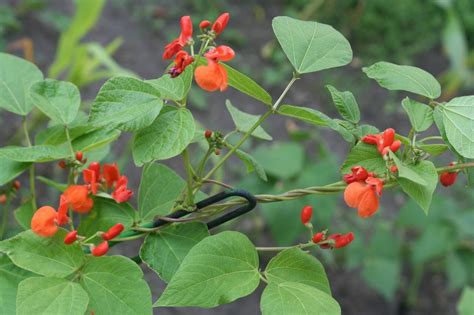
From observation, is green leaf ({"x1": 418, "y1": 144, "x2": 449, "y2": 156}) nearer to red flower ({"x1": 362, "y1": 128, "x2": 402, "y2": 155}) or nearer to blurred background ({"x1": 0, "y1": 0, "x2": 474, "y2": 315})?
red flower ({"x1": 362, "y1": 128, "x2": 402, "y2": 155})

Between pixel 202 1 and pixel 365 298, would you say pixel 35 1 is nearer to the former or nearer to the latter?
pixel 202 1

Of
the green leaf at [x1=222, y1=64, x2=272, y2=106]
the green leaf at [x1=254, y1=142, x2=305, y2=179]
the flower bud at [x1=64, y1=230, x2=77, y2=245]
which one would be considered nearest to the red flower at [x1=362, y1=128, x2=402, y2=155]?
the green leaf at [x1=222, y1=64, x2=272, y2=106]

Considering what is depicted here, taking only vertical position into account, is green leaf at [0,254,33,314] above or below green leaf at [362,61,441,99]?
below

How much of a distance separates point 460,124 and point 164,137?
0.31 meters

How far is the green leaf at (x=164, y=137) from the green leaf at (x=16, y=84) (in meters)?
0.27

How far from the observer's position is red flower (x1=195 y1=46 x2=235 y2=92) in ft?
2.19

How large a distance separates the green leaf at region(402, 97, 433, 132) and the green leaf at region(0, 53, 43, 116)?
48 centimetres

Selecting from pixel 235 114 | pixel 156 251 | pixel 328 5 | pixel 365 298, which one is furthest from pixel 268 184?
pixel 328 5

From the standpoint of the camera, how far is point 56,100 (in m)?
0.85

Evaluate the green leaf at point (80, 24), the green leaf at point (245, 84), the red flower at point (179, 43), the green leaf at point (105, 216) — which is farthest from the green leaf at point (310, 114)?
the green leaf at point (80, 24)

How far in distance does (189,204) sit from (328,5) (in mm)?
3185

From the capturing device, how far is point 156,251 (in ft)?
2.54

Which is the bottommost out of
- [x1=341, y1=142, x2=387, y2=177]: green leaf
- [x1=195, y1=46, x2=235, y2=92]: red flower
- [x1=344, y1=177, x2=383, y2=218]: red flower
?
[x1=344, y1=177, x2=383, y2=218]: red flower

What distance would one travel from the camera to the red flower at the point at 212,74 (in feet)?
2.19
